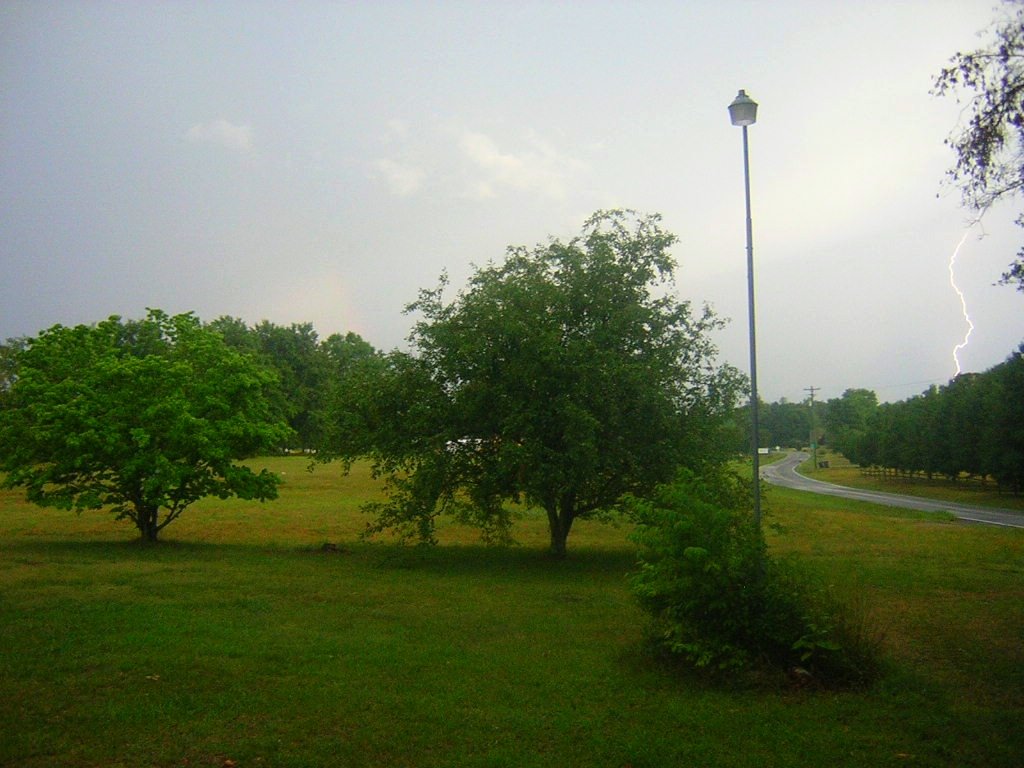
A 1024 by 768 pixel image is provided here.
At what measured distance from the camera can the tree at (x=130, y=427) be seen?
20.7 m

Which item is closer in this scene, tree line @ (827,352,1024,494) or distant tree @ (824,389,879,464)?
tree line @ (827,352,1024,494)

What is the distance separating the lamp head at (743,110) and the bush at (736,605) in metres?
5.00

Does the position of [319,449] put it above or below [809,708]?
above

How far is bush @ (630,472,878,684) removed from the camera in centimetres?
877

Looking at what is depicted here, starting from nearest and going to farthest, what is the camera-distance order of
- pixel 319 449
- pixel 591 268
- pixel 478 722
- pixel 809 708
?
pixel 478 722, pixel 809 708, pixel 591 268, pixel 319 449

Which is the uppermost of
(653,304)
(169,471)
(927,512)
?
(653,304)

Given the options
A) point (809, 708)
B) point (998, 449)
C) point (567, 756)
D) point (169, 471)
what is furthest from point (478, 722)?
point (998, 449)

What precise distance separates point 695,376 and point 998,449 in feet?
133

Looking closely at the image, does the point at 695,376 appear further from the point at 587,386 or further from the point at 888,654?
the point at 888,654

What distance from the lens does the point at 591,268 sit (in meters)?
19.5

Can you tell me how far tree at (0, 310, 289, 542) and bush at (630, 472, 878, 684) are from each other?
15.1 meters

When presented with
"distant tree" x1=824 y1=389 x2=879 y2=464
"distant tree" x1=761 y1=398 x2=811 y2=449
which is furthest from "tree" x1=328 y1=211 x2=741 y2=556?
"distant tree" x1=761 y1=398 x2=811 y2=449

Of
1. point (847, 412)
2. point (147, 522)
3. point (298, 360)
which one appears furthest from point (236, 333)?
point (847, 412)

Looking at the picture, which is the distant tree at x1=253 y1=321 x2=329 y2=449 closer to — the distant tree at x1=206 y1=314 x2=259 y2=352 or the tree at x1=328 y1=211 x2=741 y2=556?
the distant tree at x1=206 y1=314 x2=259 y2=352
